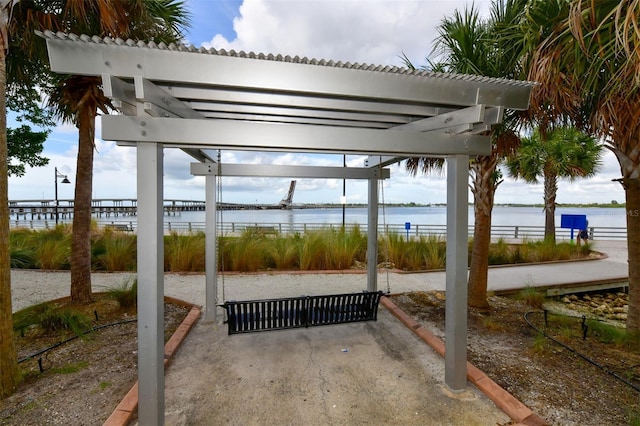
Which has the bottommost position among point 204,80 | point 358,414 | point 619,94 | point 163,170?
point 358,414

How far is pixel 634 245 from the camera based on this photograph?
3604mm

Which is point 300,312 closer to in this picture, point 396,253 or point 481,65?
point 481,65

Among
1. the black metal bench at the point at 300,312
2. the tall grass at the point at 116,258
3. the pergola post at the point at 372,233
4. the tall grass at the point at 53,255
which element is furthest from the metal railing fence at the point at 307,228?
the black metal bench at the point at 300,312

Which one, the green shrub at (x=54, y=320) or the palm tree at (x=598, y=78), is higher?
the palm tree at (x=598, y=78)

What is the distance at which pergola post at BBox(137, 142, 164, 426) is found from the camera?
2.11 meters

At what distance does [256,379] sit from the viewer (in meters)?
2.93

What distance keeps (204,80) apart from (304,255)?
20.9ft

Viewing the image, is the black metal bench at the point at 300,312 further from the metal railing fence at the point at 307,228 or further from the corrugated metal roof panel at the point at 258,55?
the metal railing fence at the point at 307,228

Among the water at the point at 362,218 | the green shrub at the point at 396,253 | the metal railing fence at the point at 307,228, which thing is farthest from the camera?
the water at the point at 362,218

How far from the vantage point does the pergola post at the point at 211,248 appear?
4.33 m

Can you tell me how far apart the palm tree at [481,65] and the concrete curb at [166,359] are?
4.33 metres

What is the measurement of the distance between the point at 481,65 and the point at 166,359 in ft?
17.5

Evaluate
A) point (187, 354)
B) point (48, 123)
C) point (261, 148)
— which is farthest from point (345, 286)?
point (48, 123)

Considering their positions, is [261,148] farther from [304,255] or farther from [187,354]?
[304,255]
